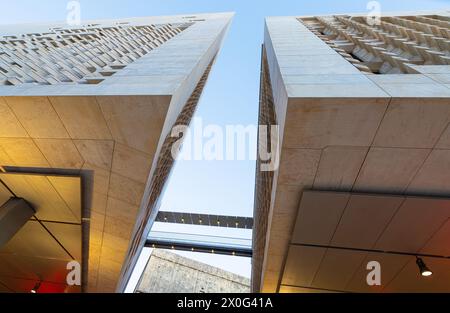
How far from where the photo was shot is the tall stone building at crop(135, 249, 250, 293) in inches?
788

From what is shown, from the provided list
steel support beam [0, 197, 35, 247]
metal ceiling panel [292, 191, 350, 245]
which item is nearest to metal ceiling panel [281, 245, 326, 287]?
metal ceiling panel [292, 191, 350, 245]

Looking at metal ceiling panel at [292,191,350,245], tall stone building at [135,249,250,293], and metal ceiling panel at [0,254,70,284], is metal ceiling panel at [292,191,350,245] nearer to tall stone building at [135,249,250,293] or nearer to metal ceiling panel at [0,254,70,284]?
metal ceiling panel at [0,254,70,284]

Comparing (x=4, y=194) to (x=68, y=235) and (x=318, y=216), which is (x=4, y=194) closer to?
(x=68, y=235)

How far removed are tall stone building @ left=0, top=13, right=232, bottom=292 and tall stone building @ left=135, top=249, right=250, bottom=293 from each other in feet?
37.2

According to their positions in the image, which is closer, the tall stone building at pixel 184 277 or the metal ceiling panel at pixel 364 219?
the metal ceiling panel at pixel 364 219

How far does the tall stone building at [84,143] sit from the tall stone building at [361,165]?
90.6 inches

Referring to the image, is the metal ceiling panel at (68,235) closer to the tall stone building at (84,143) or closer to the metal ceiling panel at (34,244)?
the tall stone building at (84,143)

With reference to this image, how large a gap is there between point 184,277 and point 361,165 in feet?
62.8

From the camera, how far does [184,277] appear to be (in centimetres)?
2094

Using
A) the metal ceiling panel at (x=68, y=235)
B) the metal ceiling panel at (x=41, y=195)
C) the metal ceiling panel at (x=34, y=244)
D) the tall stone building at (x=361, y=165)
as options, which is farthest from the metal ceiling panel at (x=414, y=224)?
the metal ceiling panel at (x=34, y=244)

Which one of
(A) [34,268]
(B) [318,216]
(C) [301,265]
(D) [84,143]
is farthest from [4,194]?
(C) [301,265]

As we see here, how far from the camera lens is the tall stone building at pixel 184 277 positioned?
788 inches
